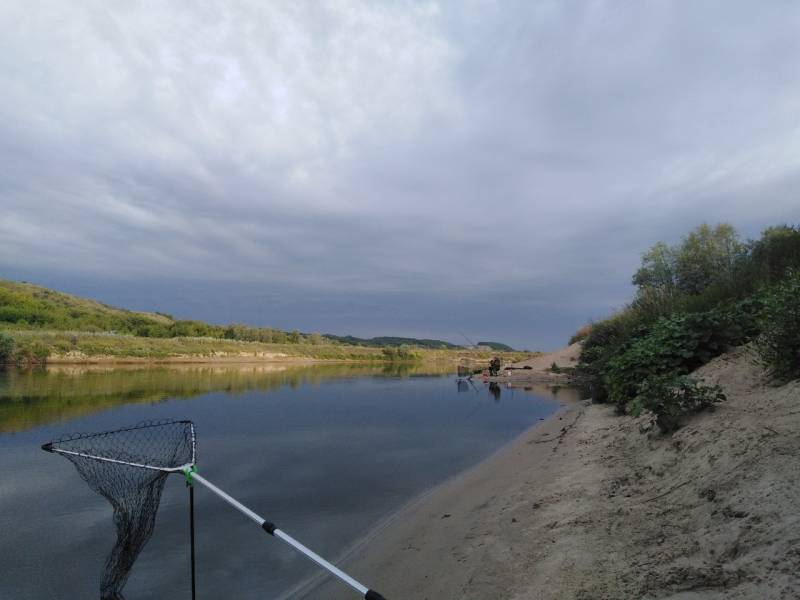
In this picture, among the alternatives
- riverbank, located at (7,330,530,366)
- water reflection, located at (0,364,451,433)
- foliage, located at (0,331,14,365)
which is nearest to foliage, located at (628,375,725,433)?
water reflection, located at (0,364,451,433)

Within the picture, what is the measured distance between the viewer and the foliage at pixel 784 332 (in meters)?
6.52

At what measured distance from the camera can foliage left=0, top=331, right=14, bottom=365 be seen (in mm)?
42719

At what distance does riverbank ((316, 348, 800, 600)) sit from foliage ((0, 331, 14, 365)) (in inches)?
1991

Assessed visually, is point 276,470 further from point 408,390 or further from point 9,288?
point 9,288

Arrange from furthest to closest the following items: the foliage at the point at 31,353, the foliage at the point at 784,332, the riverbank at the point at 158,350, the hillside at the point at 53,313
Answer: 1. the hillside at the point at 53,313
2. the riverbank at the point at 158,350
3. the foliage at the point at 31,353
4. the foliage at the point at 784,332

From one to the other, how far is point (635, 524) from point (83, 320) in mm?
82772

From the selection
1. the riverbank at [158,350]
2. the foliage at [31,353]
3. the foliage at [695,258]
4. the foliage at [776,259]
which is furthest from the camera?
the riverbank at [158,350]

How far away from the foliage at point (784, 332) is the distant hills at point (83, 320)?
70.7m

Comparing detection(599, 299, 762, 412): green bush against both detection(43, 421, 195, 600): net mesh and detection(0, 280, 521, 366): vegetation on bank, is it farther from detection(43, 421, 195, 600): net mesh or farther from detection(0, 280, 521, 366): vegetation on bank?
detection(0, 280, 521, 366): vegetation on bank

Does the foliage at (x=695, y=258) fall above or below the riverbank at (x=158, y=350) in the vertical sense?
above

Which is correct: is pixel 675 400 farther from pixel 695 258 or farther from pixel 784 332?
pixel 695 258

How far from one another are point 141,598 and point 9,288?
91041 mm

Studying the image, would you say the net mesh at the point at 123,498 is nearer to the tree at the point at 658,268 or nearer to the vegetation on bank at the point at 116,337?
the tree at the point at 658,268

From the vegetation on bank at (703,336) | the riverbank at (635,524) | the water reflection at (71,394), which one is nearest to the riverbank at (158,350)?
the water reflection at (71,394)
